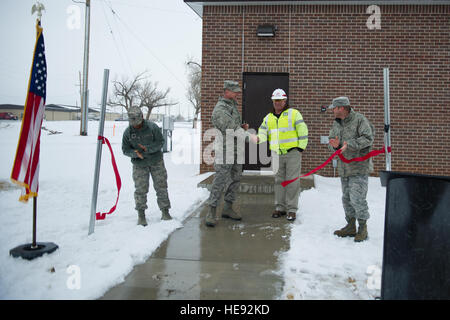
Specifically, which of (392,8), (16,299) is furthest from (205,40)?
(16,299)

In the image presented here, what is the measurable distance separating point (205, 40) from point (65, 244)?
6.15m

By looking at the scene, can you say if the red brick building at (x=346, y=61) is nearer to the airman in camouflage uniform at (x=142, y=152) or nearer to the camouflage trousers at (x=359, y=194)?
the airman in camouflage uniform at (x=142, y=152)

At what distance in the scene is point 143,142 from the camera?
538 centimetres

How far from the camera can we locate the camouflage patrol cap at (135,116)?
5.14 m

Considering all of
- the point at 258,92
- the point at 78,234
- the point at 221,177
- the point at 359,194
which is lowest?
the point at 78,234

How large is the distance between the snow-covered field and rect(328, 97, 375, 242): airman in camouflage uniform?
0.92ft

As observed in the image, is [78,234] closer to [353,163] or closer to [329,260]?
[329,260]

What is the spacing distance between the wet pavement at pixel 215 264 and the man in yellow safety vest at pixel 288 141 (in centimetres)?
47

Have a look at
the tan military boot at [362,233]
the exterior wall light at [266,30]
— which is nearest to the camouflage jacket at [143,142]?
the tan military boot at [362,233]

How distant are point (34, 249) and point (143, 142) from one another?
6.73 feet

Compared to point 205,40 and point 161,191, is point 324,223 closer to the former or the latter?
point 161,191

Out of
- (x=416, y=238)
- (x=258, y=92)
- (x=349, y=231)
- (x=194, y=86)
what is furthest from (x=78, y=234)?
(x=194, y=86)

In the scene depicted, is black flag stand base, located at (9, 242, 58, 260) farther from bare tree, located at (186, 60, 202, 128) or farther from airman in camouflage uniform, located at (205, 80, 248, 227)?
bare tree, located at (186, 60, 202, 128)

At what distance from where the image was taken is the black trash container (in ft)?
8.42
